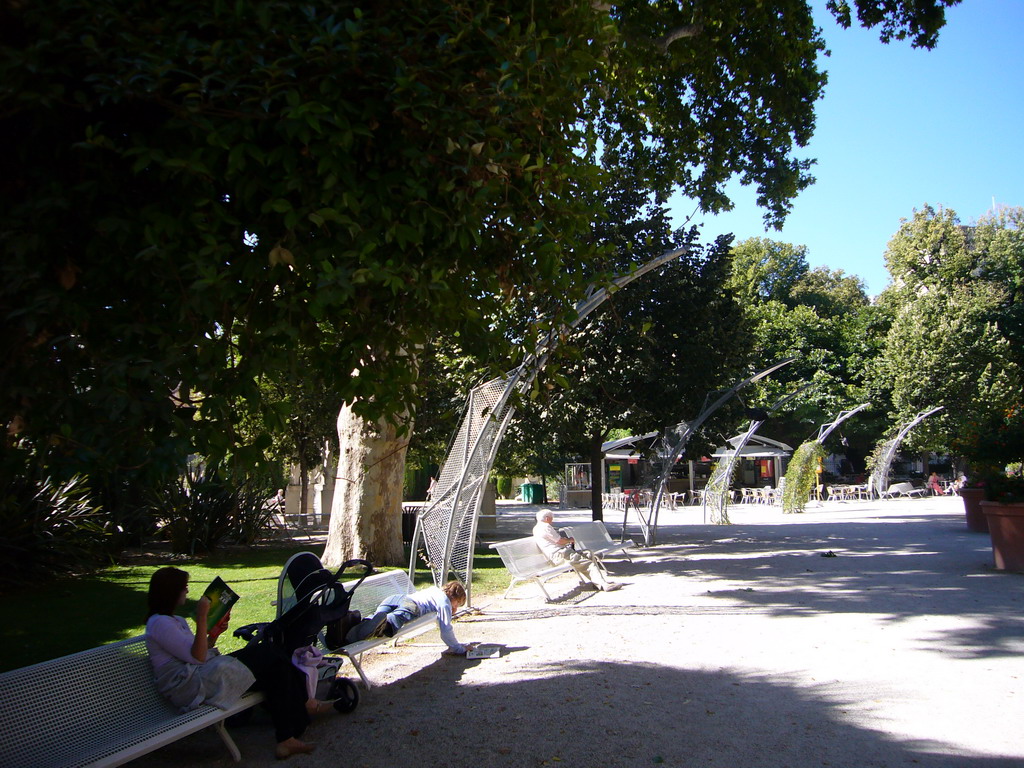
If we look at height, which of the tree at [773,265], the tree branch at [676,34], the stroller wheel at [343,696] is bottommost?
the stroller wheel at [343,696]

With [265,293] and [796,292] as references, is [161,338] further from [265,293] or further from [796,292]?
[796,292]

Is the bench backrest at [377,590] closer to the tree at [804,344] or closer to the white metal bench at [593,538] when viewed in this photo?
the white metal bench at [593,538]

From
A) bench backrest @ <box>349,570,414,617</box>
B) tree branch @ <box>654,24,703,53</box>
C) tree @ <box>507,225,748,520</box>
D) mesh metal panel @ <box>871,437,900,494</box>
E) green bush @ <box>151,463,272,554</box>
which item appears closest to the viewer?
bench backrest @ <box>349,570,414,617</box>

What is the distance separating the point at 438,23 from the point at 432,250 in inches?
47.7

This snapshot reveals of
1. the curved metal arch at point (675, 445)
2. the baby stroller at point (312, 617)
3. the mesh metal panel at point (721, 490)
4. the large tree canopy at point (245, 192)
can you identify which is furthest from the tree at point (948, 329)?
the large tree canopy at point (245, 192)

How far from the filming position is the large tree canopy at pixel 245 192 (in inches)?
141

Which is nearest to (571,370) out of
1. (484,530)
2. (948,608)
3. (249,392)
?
(484,530)

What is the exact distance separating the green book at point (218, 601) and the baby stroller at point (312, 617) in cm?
37

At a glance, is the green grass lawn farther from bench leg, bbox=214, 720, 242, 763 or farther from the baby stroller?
bench leg, bbox=214, 720, 242, 763

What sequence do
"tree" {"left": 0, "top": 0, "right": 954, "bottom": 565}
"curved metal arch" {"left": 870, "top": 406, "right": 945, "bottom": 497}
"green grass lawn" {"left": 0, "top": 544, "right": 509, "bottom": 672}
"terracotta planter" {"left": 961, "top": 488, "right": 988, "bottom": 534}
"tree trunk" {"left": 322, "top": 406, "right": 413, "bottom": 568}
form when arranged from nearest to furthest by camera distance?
"tree" {"left": 0, "top": 0, "right": 954, "bottom": 565} → "green grass lawn" {"left": 0, "top": 544, "right": 509, "bottom": 672} → "tree trunk" {"left": 322, "top": 406, "right": 413, "bottom": 568} → "terracotta planter" {"left": 961, "top": 488, "right": 988, "bottom": 534} → "curved metal arch" {"left": 870, "top": 406, "right": 945, "bottom": 497}

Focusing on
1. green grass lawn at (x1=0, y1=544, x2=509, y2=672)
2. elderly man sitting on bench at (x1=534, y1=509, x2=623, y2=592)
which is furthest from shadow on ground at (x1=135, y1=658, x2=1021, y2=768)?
elderly man sitting on bench at (x1=534, y1=509, x2=623, y2=592)

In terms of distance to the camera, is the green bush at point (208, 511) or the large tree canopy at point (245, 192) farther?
the green bush at point (208, 511)

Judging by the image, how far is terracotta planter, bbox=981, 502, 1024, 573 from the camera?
10691 millimetres

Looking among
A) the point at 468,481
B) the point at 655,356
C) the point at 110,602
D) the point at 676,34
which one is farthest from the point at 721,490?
the point at 110,602
